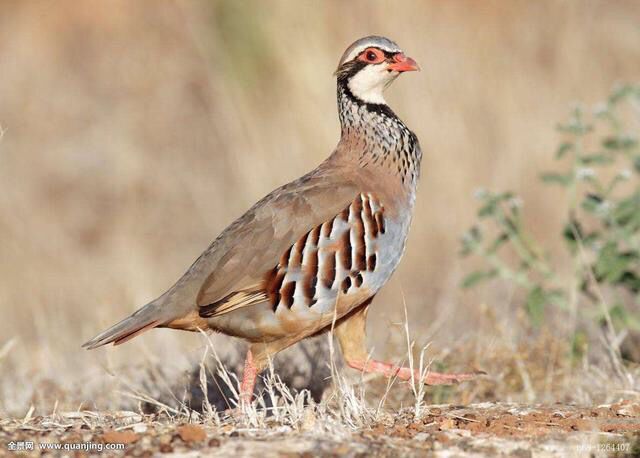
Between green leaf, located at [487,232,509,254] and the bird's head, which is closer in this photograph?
the bird's head

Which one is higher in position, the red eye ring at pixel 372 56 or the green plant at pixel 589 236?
the red eye ring at pixel 372 56

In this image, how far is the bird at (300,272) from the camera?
4.84 meters

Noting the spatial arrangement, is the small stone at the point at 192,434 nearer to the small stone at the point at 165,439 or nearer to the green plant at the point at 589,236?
the small stone at the point at 165,439

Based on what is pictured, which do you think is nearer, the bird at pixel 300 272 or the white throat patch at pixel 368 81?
the bird at pixel 300 272

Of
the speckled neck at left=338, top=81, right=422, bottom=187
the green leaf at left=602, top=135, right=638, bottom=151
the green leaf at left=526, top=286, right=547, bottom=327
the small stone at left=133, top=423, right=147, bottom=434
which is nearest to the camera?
the small stone at left=133, top=423, right=147, bottom=434

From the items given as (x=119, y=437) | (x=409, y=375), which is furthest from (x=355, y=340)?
(x=119, y=437)

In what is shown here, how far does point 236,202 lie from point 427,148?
2155 millimetres

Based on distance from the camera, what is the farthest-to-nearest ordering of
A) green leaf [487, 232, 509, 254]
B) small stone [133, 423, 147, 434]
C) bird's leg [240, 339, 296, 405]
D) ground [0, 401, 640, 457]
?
green leaf [487, 232, 509, 254] → bird's leg [240, 339, 296, 405] → small stone [133, 423, 147, 434] → ground [0, 401, 640, 457]

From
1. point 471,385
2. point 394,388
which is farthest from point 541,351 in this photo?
point 394,388

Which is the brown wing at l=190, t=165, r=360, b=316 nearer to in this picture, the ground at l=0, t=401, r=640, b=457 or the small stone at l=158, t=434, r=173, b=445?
the ground at l=0, t=401, r=640, b=457

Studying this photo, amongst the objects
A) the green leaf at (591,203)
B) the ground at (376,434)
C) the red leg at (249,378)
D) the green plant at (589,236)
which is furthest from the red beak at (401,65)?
the ground at (376,434)

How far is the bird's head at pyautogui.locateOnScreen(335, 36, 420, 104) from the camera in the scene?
551 centimetres

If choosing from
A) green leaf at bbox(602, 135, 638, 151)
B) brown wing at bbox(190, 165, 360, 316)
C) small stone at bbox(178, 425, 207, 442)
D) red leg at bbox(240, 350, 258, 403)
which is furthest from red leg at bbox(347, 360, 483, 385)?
green leaf at bbox(602, 135, 638, 151)

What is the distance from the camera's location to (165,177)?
1209cm
